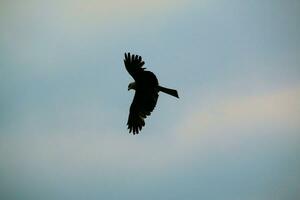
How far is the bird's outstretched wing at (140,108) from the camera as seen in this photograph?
89.5 feet

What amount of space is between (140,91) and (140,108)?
3.65 ft

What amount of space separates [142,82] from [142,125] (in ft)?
8.32

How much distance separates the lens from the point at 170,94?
26531 mm

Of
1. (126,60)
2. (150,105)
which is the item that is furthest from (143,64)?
(150,105)

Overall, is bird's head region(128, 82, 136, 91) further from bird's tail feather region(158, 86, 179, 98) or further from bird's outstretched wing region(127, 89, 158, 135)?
bird's tail feather region(158, 86, 179, 98)

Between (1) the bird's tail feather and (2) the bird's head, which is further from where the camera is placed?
(2) the bird's head

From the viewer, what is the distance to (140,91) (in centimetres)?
2716

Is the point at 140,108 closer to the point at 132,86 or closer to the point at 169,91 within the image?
the point at 132,86

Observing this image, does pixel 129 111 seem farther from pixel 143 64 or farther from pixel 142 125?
pixel 143 64

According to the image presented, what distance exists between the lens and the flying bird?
85.3 feet

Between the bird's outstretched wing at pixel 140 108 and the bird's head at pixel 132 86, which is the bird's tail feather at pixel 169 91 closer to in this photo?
the bird's outstretched wing at pixel 140 108

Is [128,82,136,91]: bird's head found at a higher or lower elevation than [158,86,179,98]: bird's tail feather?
higher

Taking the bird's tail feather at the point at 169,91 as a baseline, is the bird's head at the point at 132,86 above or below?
above

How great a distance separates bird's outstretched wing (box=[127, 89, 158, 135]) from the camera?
2727 cm
